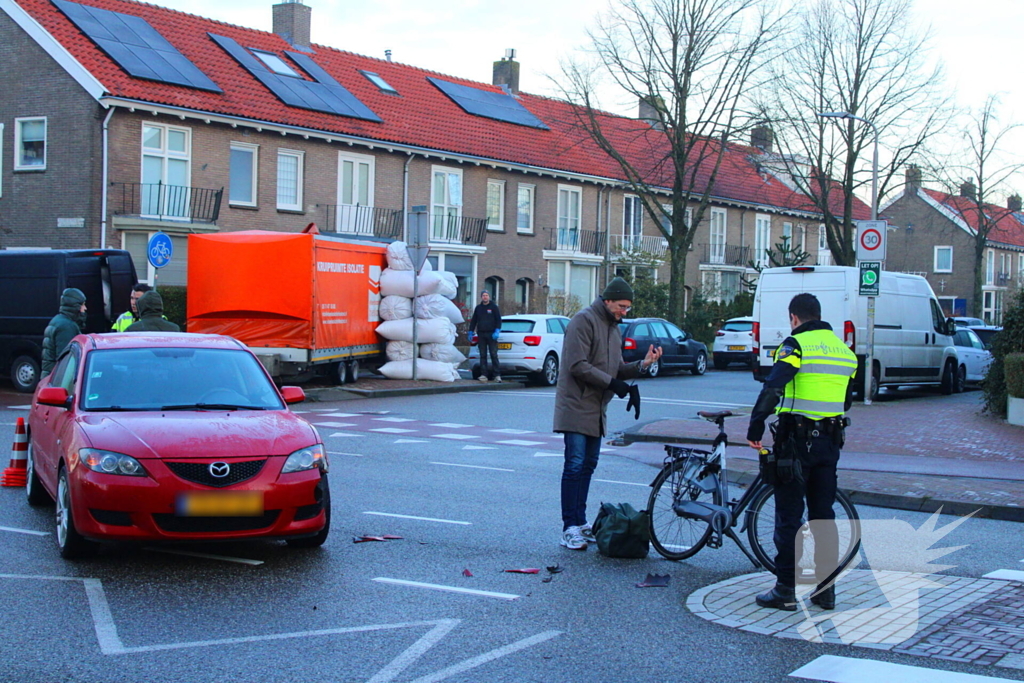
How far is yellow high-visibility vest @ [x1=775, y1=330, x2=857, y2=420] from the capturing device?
20.6 feet

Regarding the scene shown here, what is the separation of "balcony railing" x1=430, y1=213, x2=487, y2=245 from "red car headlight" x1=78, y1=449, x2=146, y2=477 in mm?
28738

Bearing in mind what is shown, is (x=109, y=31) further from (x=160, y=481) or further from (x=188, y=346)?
(x=160, y=481)

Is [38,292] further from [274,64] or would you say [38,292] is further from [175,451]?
[274,64]

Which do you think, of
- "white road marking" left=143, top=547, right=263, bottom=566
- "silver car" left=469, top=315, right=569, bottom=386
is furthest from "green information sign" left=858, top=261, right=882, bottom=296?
"white road marking" left=143, top=547, right=263, bottom=566

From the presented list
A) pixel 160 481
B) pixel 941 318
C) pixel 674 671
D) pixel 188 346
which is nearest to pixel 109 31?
pixel 941 318

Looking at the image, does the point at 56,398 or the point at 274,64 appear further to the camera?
the point at 274,64

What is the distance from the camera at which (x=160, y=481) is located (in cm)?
Result: 665

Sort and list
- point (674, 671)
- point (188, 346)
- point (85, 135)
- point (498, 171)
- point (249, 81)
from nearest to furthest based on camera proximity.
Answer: point (674, 671) → point (188, 346) → point (85, 135) → point (249, 81) → point (498, 171)

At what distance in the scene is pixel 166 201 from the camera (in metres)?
27.3

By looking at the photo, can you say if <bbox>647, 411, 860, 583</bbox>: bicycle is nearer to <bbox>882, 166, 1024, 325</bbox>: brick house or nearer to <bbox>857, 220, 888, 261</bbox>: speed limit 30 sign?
<bbox>857, 220, 888, 261</bbox>: speed limit 30 sign

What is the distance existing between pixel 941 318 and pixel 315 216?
17032 mm

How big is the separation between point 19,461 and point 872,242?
45.5 feet

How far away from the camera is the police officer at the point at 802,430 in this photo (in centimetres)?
622

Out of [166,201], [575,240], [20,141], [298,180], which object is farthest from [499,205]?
[20,141]
